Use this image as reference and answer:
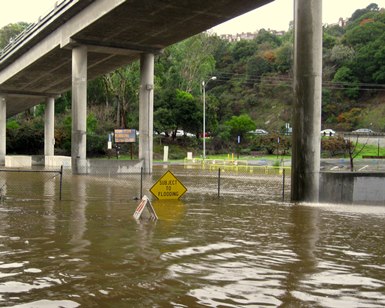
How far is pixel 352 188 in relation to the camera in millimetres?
17078

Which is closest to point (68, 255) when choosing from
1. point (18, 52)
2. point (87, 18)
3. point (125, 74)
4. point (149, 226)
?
point (149, 226)

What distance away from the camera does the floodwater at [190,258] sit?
5699 mm

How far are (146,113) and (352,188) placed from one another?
22810mm

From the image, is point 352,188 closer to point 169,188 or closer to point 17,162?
point 169,188

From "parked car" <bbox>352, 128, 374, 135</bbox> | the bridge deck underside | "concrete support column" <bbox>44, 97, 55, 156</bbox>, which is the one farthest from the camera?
"parked car" <bbox>352, 128, 374, 135</bbox>

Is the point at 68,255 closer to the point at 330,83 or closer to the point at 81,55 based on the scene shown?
the point at 81,55

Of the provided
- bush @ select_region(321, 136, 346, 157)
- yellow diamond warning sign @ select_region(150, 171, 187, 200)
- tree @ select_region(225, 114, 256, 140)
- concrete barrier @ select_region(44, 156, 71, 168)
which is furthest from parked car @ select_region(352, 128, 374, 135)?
yellow diamond warning sign @ select_region(150, 171, 187, 200)

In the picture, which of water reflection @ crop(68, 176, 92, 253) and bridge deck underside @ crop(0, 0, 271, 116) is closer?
water reflection @ crop(68, 176, 92, 253)

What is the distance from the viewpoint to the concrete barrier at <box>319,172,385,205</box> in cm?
1689

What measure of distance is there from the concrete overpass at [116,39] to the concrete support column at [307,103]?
0.04 m

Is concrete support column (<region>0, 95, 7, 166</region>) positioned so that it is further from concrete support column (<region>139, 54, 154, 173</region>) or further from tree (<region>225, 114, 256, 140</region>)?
tree (<region>225, 114, 256, 140</region>)

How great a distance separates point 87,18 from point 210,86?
89.2 metres

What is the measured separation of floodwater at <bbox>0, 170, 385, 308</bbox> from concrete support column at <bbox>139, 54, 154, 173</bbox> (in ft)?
76.3

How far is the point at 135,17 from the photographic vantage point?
29656mm
